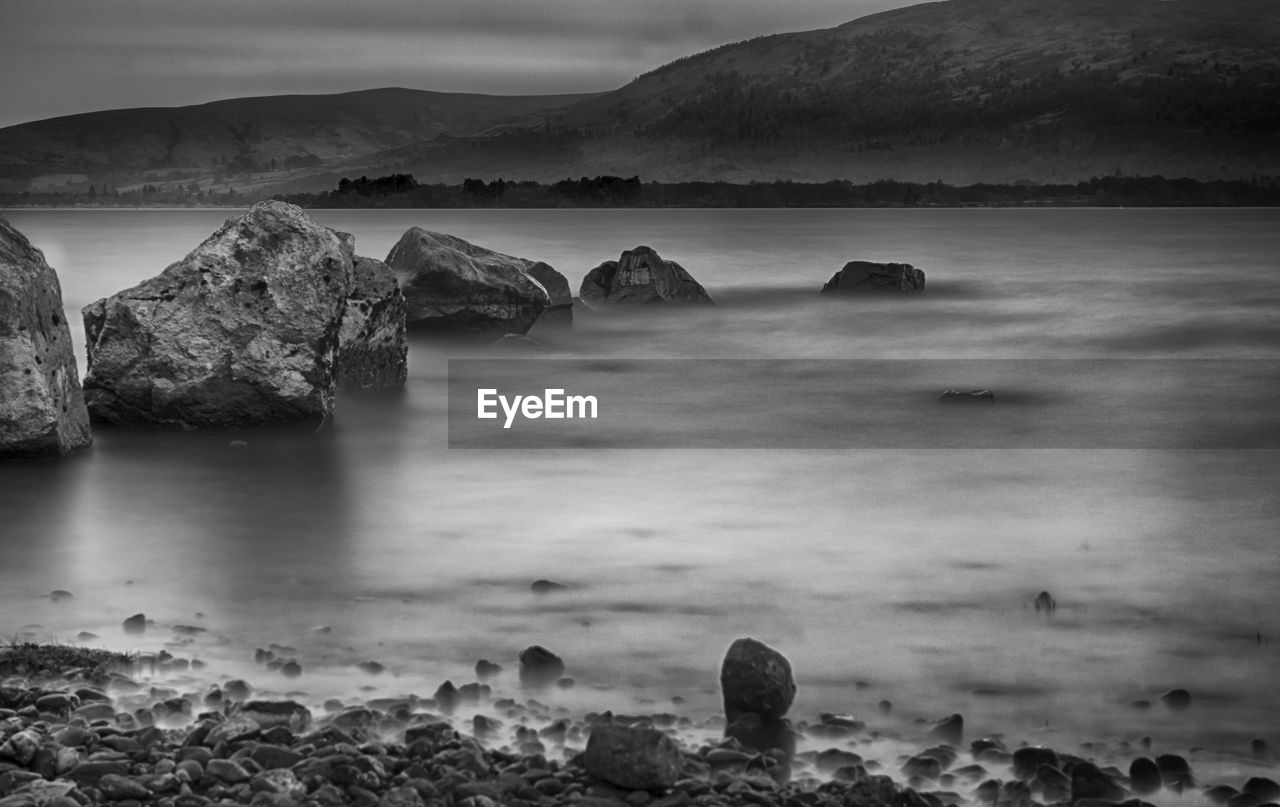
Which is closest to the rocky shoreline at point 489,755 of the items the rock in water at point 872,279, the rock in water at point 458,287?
the rock in water at point 458,287

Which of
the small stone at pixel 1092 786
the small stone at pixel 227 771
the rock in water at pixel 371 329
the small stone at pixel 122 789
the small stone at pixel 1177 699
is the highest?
the rock in water at pixel 371 329

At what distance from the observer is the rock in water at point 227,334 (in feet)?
44.2

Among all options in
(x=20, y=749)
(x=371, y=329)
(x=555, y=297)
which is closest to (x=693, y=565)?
(x=20, y=749)

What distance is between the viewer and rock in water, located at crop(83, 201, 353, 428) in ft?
44.2

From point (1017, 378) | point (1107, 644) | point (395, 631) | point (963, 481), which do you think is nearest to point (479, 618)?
point (395, 631)

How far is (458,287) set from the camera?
22062 millimetres

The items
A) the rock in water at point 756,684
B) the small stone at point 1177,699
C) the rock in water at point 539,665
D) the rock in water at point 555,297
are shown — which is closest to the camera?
the rock in water at point 756,684

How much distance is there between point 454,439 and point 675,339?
10876 mm

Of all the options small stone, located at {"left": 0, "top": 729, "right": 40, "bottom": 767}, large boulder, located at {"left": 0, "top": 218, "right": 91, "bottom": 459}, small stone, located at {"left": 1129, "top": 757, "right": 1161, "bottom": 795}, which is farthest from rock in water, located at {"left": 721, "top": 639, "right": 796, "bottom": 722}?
large boulder, located at {"left": 0, "top": 218, "right": 91, "bottom": 459}

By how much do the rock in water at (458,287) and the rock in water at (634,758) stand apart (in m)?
16.9

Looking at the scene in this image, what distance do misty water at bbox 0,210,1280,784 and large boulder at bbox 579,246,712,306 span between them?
1235 cm

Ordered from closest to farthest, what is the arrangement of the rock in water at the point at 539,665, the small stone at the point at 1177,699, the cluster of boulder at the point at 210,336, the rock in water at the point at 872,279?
the small stone at the point at 1177,699
the rock in water at the point at 539,665
the cluster of boulder at the point at 210,336
the rock in water at the point at 872,279

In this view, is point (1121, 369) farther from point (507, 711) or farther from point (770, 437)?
point (507, 711)

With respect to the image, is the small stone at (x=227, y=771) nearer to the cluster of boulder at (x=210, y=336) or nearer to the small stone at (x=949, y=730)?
the small stone at (x=949, y=730)
